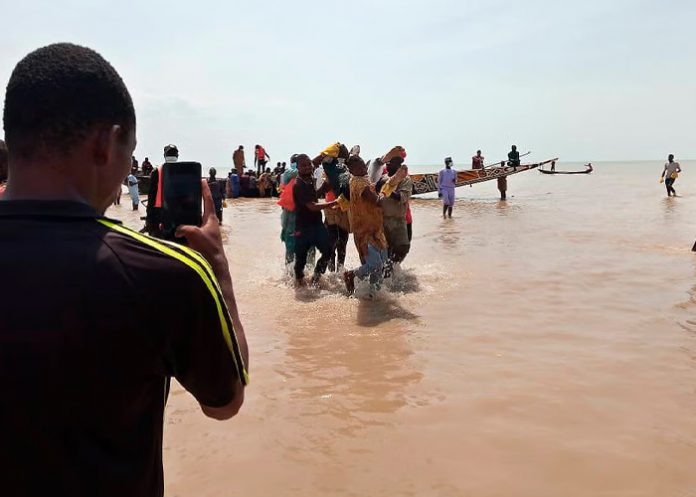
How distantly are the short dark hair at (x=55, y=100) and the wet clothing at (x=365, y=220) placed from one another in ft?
17.3

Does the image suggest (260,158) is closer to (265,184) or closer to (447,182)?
(265,184)

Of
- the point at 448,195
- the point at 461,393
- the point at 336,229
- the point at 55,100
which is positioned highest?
the point at 55,100

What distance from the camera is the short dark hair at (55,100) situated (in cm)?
115

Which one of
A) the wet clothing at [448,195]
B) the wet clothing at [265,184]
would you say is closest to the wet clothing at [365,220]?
the wet clothing at [448,195]

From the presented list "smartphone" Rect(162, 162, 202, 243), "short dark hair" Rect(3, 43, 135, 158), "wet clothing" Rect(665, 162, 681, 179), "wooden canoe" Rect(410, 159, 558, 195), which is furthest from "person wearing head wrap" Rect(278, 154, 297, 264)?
"wet clothing" Rect(665, 162, 681, 179)

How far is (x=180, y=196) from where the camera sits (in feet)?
5.09

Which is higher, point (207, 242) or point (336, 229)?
point (207, 242)

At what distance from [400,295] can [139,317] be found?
5856 millimetres

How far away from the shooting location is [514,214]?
1778cm

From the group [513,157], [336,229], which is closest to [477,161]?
[513,157]

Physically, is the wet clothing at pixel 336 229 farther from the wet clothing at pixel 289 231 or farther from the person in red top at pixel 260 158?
the person in red top at pixel 260 158

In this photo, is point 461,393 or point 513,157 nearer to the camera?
point 461,393

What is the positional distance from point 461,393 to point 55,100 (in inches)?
131

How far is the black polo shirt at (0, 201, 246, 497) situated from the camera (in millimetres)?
1034
